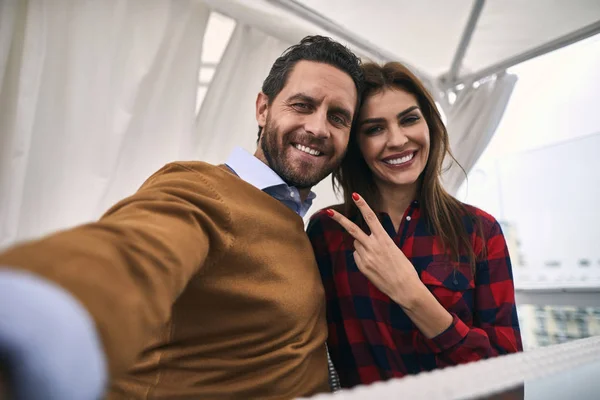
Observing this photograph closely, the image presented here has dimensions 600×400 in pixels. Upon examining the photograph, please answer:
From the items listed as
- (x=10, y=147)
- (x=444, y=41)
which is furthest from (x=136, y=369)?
(x=444, y=41)

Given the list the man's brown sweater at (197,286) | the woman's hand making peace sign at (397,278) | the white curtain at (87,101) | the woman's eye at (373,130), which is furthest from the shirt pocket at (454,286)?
the white curtain at (87,101)

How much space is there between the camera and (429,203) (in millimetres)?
912

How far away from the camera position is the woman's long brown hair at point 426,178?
86cm

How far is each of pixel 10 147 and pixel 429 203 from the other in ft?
3.10

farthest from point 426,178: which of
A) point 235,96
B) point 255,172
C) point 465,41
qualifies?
point 465,41

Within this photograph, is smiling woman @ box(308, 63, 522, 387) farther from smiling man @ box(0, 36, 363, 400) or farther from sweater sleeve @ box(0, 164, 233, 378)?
sweater sleeve @ box(0, 164, 233, 378)

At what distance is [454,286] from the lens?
796 mm

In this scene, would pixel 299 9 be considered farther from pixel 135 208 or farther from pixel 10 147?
pixel 135 208

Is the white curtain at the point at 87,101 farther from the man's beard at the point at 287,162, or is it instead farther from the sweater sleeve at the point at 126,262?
the sweater sleeve at the point at 126,262

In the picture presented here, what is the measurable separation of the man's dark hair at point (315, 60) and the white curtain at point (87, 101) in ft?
0.87

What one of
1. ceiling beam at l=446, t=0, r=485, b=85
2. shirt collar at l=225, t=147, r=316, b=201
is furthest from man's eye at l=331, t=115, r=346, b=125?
ceiling beam at l=446, t=0, r=485, b=85

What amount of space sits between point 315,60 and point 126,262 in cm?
68

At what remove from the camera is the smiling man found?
17 centimetres

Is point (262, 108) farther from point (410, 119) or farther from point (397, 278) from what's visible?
point (397, 278)
